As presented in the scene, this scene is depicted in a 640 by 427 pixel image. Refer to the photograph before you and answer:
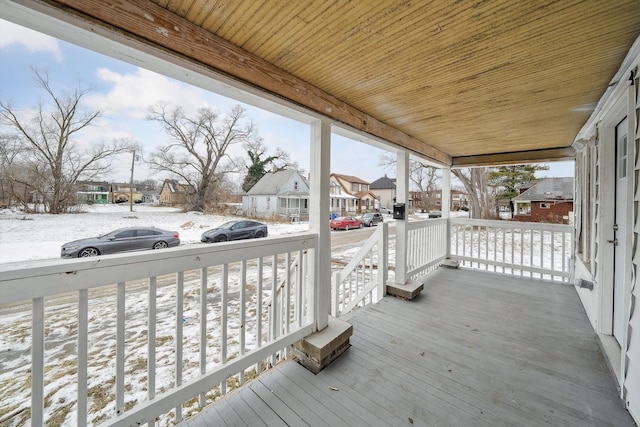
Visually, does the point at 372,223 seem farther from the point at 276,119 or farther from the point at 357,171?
the point at 276,119

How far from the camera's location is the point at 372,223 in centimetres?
449

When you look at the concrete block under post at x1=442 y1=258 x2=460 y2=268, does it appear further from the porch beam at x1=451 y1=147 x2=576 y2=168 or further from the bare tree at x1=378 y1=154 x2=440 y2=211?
the porch beam at x1=451 y1=147 x2=576 y2=168

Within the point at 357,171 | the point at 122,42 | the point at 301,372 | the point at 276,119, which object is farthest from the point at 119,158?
the point at 357,171

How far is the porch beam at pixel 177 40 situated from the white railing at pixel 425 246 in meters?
2.54

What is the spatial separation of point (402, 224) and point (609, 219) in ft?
6.41

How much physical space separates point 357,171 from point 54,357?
291 cm

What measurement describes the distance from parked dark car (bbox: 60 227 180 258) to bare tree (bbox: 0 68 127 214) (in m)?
0.19

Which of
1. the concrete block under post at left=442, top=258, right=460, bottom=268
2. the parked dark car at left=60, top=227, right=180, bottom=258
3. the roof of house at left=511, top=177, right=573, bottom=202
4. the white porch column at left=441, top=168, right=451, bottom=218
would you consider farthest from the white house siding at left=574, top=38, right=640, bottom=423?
the roof of house at left=511, top=177, right=573, bottom=202

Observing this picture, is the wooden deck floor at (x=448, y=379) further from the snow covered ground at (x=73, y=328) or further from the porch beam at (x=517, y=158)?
the porch beam at (x=517, y=158)

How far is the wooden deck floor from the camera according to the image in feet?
5.13

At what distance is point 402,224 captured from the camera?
3539 mm

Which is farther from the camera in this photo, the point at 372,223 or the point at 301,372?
the point at 372,223

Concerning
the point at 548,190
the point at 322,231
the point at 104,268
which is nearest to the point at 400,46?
the point at 322,231

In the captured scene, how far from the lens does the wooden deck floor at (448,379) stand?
1564 mm
